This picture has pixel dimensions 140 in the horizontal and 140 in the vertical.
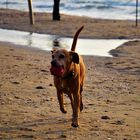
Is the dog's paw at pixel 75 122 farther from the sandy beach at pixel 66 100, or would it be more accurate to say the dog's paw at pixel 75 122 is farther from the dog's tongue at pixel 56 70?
the dog's tongue at pixel 56 70

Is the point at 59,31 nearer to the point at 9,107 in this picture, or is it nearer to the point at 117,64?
the point at 117,64

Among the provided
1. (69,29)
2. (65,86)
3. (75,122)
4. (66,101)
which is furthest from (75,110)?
(69,29)

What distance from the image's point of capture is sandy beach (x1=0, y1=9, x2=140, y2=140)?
7.71 metres

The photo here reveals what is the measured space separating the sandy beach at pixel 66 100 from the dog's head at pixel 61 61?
0.87 meters

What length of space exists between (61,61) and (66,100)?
2.53 meters

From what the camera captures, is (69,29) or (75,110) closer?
(75,110)

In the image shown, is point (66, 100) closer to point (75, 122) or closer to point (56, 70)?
point (75, 122)

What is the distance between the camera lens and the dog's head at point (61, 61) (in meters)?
7.32

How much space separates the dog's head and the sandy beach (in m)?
0.87

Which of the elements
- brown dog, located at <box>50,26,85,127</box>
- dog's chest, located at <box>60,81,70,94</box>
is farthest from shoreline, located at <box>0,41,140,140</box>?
dog's chest, located at <box>60,81,70,94</box>

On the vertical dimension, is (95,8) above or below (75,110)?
Answer: below

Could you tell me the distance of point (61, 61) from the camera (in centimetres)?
742

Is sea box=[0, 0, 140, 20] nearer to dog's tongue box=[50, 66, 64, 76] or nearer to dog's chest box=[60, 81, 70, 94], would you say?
dog's chest box=[60, 81, 70, 94]

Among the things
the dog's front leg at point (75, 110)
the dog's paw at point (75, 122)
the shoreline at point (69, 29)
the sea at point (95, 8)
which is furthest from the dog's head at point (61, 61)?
the sea at point (95, 8)
